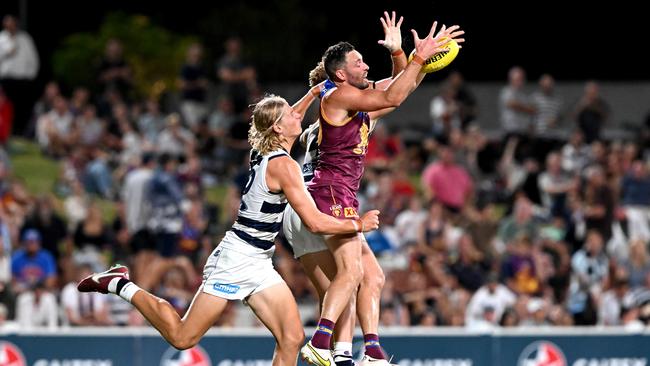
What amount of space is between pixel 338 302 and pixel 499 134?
606 inches

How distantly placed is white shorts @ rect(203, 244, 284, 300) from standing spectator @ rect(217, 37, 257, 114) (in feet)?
39.7

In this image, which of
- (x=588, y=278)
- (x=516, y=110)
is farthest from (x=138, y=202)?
(x=516, y=110)

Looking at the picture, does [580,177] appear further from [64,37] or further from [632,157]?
[64,37]

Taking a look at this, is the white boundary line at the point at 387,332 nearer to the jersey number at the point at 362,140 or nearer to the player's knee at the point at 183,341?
the player's knee at the point at 183,341

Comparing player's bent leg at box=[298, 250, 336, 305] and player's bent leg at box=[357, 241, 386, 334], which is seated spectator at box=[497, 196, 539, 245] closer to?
player's bent leg at box=[298, 250, 336, 305]

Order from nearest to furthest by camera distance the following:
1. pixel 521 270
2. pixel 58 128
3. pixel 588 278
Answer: pixel 521 270
pixel 588 278
pixel 58 128

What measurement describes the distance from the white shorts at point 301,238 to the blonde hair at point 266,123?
0.58 meters

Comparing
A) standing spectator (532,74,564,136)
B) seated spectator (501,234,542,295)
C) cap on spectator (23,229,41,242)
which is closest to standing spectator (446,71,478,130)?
standing spectator (532,74,564,136)

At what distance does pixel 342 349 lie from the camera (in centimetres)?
952

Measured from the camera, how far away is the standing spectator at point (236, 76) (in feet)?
70.3

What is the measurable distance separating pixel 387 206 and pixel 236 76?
14.0 feet

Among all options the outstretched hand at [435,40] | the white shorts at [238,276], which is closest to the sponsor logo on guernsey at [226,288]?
the white shorts at [238,276]

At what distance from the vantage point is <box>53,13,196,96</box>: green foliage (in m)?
27.5

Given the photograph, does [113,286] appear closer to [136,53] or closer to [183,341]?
[183,341]
